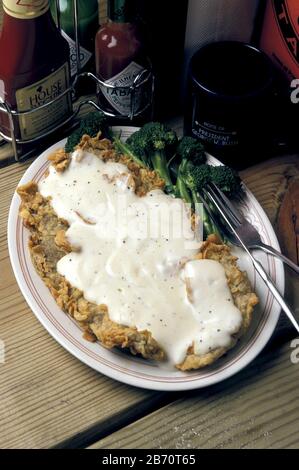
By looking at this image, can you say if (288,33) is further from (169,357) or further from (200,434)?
(200,434)

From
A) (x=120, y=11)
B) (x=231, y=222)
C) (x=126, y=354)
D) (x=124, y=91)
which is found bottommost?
(x=126, y=354)

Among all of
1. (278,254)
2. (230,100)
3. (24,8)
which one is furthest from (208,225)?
(24,8)

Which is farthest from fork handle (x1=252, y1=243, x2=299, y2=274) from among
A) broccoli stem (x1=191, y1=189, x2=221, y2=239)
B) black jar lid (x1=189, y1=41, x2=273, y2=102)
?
black jar lid (x1=189, y1=41, x2=273, y2=102)

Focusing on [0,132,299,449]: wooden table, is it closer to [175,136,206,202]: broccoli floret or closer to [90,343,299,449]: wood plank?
[90,343,299,449]: wood plank

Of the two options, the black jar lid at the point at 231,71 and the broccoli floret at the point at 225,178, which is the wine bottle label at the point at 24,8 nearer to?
the black jar lid at the point at 231,71

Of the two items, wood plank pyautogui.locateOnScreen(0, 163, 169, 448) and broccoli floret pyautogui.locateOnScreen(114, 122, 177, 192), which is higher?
broccoli floret pyautogui.locateOnScreen(114, 122, 177, 192)

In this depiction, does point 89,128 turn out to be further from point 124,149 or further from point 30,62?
point 30,62

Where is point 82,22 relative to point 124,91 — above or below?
above
